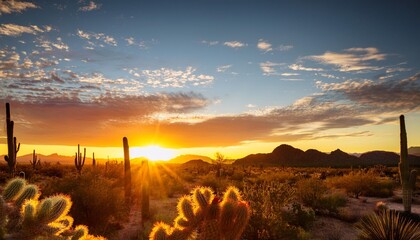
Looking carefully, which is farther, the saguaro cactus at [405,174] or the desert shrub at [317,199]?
the desert shrub at [317,199]

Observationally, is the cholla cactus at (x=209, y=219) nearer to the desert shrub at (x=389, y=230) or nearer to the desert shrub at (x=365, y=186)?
the desert shrub at (x=389, y=230)

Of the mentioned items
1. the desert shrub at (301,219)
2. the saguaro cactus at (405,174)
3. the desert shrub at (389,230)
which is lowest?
the desert shrub at (301,219)

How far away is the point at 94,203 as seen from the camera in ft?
41.6

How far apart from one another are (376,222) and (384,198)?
13735 millimetres

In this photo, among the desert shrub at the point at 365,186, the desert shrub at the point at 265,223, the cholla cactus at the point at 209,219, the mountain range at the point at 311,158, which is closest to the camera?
the cholla cactus at the point at 209,219

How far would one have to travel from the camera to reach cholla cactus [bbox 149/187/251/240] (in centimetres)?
411

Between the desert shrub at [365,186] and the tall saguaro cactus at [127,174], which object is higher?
the tall saguaro cactus at [127,174]

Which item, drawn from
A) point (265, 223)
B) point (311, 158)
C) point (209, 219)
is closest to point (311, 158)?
point (311, 158)

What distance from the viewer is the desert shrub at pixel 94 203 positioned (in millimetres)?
12555

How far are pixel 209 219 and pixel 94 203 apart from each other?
30.9 feet

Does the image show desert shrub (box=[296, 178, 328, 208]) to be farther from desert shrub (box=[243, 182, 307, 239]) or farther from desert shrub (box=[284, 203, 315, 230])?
desert shrub (box=[243, 182, 307, 239])

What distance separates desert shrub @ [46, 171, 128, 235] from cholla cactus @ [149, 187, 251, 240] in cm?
867

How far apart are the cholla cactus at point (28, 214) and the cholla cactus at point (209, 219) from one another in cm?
116

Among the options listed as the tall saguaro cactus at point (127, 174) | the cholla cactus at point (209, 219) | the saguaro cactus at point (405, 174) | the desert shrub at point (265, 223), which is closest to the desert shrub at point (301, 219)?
the desert shrub at point (265, 223)
